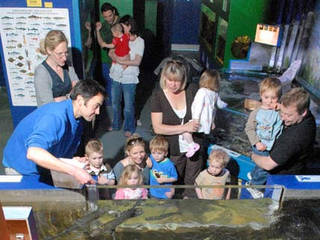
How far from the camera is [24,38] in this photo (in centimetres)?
371

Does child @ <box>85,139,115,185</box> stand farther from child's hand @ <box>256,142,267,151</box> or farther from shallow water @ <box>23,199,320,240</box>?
child's hand @ <box>256,142,267,151</box>

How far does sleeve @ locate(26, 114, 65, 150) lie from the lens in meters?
1.85

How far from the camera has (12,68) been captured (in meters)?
3.83

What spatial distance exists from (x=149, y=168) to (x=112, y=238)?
1.10 m

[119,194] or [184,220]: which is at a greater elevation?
[119,194]

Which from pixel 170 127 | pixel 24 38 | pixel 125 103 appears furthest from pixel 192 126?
pixel 24 38

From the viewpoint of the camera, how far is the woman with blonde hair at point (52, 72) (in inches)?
112

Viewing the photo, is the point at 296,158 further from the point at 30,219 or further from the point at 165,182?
the point at 30,219

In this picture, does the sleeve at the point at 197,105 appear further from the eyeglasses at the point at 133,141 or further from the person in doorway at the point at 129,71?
the person in doorway at the point at 129,71

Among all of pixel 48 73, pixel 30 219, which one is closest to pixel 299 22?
pixel 48 73

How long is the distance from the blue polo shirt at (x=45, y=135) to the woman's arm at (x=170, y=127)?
0.73 metres

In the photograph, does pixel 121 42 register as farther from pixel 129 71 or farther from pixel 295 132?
pixel 295 132

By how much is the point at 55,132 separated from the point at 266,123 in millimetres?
1695

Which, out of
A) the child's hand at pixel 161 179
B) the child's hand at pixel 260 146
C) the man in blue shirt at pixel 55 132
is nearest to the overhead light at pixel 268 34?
the child's hand at pixel 260 146
